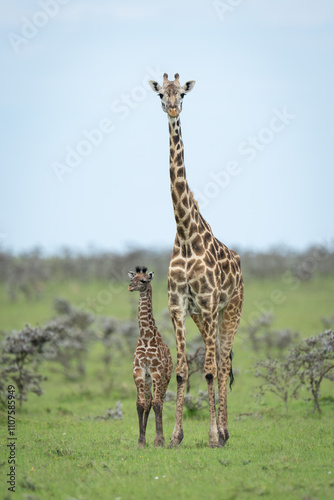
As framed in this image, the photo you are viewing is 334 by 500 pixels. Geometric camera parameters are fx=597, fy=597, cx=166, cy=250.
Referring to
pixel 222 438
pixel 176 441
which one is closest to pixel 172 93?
pixel 176 441

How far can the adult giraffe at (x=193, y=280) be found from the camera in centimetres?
929

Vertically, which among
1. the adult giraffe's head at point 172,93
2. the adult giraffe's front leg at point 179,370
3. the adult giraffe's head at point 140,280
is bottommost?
the adult giraffe's front leg at point 179,370

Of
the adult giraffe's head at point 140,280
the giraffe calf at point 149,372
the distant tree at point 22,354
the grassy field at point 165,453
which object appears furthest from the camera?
the distant tree at point 22,354

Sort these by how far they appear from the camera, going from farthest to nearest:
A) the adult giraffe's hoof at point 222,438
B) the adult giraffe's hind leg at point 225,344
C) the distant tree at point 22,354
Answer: the distant tree at point 22,354 → the adult giraffe's hind leg at point 225,344 → the adult giraffe's hoof at point 222,438

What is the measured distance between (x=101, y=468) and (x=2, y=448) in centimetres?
248

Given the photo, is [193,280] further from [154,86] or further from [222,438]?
[154,86]

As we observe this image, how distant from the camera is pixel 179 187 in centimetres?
963

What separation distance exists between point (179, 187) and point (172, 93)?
4.87ft

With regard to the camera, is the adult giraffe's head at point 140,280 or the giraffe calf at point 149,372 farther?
the adult giraffe's head at point 140,280

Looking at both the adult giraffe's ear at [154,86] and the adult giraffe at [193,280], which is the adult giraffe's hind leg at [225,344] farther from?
the adult giraffe's ear at [154,86]

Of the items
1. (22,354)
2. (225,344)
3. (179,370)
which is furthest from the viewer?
(22,354)

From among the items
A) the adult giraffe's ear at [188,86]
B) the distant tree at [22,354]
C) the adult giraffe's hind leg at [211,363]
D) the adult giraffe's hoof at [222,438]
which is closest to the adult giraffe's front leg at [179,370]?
the adult giraffe's hind leg at [211,363]

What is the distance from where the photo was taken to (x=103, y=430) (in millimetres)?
11664

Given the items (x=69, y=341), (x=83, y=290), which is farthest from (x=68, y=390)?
(x=83, y=290)
